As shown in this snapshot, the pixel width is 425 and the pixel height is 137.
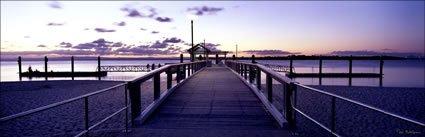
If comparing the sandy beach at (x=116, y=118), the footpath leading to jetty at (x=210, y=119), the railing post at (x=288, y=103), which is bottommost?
the sandy beach at (x=116, y=118)

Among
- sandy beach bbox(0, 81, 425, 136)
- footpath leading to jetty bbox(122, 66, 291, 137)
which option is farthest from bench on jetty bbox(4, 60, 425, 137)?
sandy beach bbox(0, 81, 425, 136)

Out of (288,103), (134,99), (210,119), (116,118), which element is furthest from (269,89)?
(116,118)

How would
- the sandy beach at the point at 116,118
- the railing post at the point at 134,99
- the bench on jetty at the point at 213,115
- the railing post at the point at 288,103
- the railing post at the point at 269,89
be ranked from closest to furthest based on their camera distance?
the bench on jetty at the point at 213,115 → the railing post at the point at 288,103 → the railing post at the point at 134,99 → the railing post at the point at 269,89 → the sandy beach at the point at 116,118

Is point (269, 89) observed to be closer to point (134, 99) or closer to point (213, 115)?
point (213, 115)

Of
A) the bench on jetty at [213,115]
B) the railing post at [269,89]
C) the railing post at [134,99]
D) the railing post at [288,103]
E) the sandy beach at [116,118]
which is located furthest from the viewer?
the sandy beach at [116,118]

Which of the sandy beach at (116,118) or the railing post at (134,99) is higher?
the railing post at (134,99)

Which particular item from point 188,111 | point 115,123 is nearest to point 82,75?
point 115,123

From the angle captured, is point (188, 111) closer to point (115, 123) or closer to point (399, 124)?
point (115, 123)

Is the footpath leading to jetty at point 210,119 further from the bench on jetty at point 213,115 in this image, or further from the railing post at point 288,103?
the railing post at point 288,103

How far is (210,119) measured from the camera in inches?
178

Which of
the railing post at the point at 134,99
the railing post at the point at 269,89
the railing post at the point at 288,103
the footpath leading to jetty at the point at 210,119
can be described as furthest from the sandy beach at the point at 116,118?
the railing post at the point at 288,103

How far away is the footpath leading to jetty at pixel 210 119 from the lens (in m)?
3.69

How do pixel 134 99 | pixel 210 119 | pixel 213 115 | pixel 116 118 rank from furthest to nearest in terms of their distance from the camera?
pixel 116 118, pixel 213 115, pixel 210 119, pixel 134 99

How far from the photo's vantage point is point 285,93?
3.89m
